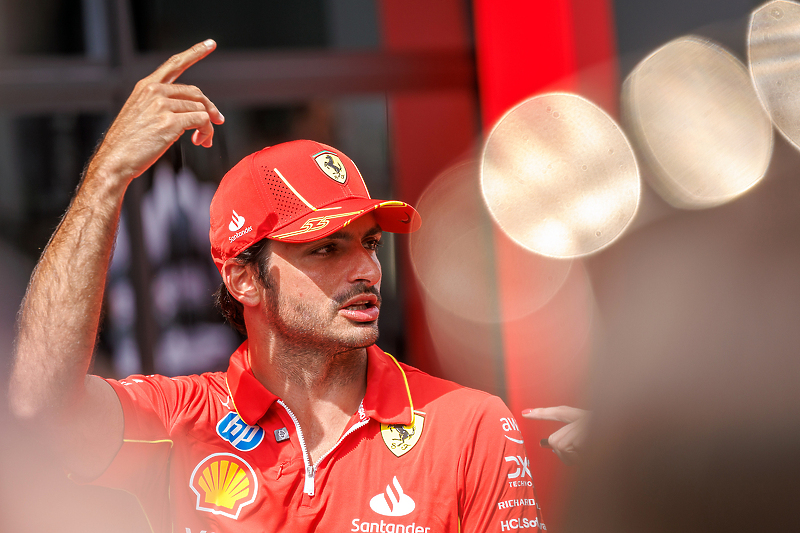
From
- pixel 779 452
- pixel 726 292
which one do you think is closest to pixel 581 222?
pixel 726 292

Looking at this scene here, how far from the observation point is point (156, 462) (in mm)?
1524

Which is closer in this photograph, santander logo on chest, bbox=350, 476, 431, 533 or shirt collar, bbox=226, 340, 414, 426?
santander logo on chest, bbox=350, 476, 431, 533

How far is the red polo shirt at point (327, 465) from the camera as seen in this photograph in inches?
56.9

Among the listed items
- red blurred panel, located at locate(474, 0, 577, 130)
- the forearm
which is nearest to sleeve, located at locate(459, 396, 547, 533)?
the forearm

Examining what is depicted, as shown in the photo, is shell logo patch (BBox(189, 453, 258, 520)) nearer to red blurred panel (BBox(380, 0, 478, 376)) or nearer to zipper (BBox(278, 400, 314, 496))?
zipper (BBox(278, 400, 314, 496))

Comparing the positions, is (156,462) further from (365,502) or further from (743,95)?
(743,95)

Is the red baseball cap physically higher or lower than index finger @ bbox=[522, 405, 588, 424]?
higher

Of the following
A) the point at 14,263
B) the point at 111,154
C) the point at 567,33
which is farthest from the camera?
the point at 14,263

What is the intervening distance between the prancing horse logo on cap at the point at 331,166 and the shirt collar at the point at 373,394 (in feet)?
1.69

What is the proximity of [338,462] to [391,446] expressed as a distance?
0.46ft

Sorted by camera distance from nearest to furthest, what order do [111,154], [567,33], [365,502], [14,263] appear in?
[111,154]
[365,502]
[567,33]
[14,263]

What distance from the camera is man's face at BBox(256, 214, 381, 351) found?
1533mm

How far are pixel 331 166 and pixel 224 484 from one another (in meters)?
0.89

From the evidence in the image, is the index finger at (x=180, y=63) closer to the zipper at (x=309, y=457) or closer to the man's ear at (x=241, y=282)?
the man's ear at (x=241, y=282)
